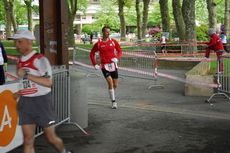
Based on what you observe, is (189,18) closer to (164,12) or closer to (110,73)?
(164,12)

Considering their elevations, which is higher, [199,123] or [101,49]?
[101,49]

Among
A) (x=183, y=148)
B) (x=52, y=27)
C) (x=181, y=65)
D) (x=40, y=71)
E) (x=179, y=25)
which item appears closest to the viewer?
(x=40, y=71)

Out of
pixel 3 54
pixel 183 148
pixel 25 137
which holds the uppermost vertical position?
pixel 3 54

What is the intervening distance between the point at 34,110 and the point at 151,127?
3.78 meters

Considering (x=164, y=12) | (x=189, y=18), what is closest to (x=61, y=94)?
(x=189, y=18)

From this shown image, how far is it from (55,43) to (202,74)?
5.71 meters

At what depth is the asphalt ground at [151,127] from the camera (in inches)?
305

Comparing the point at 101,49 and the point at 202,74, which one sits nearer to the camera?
the point at 101,49

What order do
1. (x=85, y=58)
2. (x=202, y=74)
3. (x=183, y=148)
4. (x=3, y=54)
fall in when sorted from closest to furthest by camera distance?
1. (x=183, y=148)
2. (x=3, y=54)
3. (x=202, y=74)
4. (x=85, y=58)

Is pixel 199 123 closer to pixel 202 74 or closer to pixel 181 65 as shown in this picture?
pixel 202 74

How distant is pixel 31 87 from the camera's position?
5875 millimetres

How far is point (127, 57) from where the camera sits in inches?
714

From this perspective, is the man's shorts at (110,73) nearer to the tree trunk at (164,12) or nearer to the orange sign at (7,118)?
the orange sign at (7,118)

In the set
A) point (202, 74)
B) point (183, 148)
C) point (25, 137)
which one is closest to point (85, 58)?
point (202, 74)
